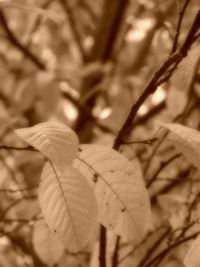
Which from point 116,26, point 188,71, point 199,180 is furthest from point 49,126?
point 116,26

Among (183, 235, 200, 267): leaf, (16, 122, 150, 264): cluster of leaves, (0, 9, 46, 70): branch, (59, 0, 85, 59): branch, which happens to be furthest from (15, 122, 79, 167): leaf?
(59, 0, 85, 59): branch

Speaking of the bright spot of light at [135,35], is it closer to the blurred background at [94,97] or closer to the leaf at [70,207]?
the blurred background at [94,97]

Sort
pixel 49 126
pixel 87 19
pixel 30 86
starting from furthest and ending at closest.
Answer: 1. pixel 87 19
2. pixel 30 86
3. pixel 49 126

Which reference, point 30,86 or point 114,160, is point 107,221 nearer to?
point 114,160

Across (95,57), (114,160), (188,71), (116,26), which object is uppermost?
(188,71)

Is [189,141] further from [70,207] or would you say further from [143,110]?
[143,110]

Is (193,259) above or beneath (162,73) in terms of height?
beneath

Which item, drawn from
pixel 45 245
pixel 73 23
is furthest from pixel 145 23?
pixel 45 245
